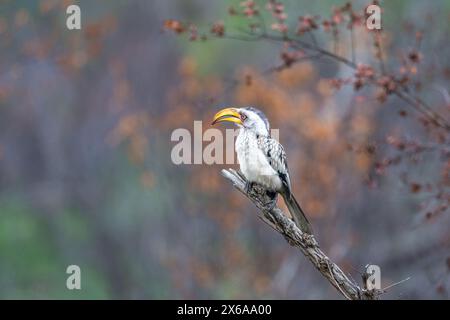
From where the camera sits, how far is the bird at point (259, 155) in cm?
612

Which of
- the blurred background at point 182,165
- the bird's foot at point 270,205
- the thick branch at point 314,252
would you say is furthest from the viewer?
the blurred background at point 182,165

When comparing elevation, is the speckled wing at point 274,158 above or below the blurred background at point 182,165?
below

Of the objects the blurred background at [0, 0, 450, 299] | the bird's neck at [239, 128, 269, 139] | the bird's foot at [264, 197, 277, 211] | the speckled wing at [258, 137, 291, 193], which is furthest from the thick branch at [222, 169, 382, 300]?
the blurred background at [0, 0, 450, 299]

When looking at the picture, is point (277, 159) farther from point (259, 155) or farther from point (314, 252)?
point (314, 252)

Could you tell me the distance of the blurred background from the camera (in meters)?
11.6

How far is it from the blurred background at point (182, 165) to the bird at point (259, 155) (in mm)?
866

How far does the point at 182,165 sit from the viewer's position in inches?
506

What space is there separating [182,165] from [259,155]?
266 inches

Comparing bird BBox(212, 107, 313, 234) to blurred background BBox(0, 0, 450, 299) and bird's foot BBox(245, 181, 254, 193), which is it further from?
blurred background BBox(0, 0, 450, 299)

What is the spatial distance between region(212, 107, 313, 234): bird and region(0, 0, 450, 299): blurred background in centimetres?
87

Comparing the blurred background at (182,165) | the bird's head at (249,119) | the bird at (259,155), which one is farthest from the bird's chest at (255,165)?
the blurred background at (182,165)

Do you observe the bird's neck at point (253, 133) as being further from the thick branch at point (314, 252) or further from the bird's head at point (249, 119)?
the thick branch at point (314, 252)
